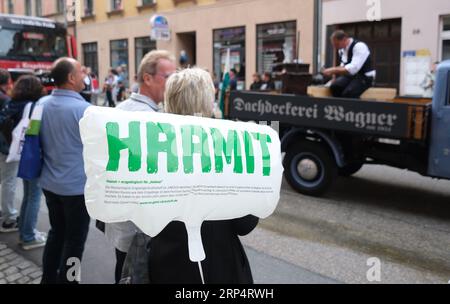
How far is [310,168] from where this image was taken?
6.48 metres

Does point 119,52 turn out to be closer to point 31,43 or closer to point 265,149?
point 31,43

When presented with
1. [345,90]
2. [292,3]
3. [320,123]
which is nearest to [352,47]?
[345,90]

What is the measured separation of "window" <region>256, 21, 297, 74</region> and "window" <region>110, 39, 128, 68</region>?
30.8 feet

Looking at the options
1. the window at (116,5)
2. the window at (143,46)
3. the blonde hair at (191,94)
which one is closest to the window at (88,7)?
the window at (116,5)

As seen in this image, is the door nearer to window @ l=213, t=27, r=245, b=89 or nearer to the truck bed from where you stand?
the truck bed

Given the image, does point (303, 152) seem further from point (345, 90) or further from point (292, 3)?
point (292, 3)

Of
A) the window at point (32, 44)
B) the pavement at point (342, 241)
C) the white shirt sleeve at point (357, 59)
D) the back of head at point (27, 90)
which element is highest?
the window at point (32, 44)

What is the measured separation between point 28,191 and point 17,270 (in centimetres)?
77

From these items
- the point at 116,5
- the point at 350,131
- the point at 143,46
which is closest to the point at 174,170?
the point at 350,131

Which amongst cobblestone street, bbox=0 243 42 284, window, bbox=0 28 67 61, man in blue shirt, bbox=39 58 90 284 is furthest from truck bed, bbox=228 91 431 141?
window, bbox=0 28 67 61

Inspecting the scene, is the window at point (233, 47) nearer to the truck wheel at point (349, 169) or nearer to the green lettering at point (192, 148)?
the truck wheel at point (349, 169)

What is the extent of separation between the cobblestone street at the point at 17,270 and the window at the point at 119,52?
72.2ft

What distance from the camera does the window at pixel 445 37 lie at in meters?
Result: 13.2
